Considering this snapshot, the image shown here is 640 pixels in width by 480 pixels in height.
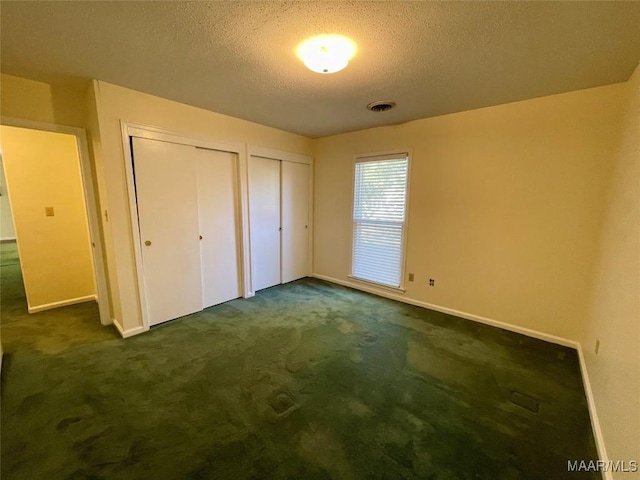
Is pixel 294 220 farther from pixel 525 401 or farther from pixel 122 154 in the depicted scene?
pixel 525 401

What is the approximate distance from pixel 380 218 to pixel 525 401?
248 cm

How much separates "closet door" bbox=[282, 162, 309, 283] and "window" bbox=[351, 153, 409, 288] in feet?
3.05

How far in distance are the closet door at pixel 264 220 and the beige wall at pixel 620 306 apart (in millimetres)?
3555

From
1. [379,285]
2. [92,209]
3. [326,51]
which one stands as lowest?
[379,285]

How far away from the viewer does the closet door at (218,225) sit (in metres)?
3.24

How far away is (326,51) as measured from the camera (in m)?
1.75

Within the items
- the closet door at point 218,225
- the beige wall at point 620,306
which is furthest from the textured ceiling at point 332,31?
the closet door at point 218,225

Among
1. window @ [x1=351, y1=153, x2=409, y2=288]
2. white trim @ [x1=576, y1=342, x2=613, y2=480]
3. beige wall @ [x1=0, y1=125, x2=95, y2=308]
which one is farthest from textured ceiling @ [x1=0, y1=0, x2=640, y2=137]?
white trim @ [x1=576, y1=342, x2=613, y2=480]

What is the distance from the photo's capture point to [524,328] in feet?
9.18

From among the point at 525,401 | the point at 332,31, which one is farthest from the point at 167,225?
the point at 525,401

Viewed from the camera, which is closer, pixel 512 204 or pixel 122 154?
pixel 122 154

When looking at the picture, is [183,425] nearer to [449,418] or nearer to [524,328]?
[449,418]

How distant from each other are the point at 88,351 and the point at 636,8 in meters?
4.46

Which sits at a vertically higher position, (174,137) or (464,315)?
(174,137)
